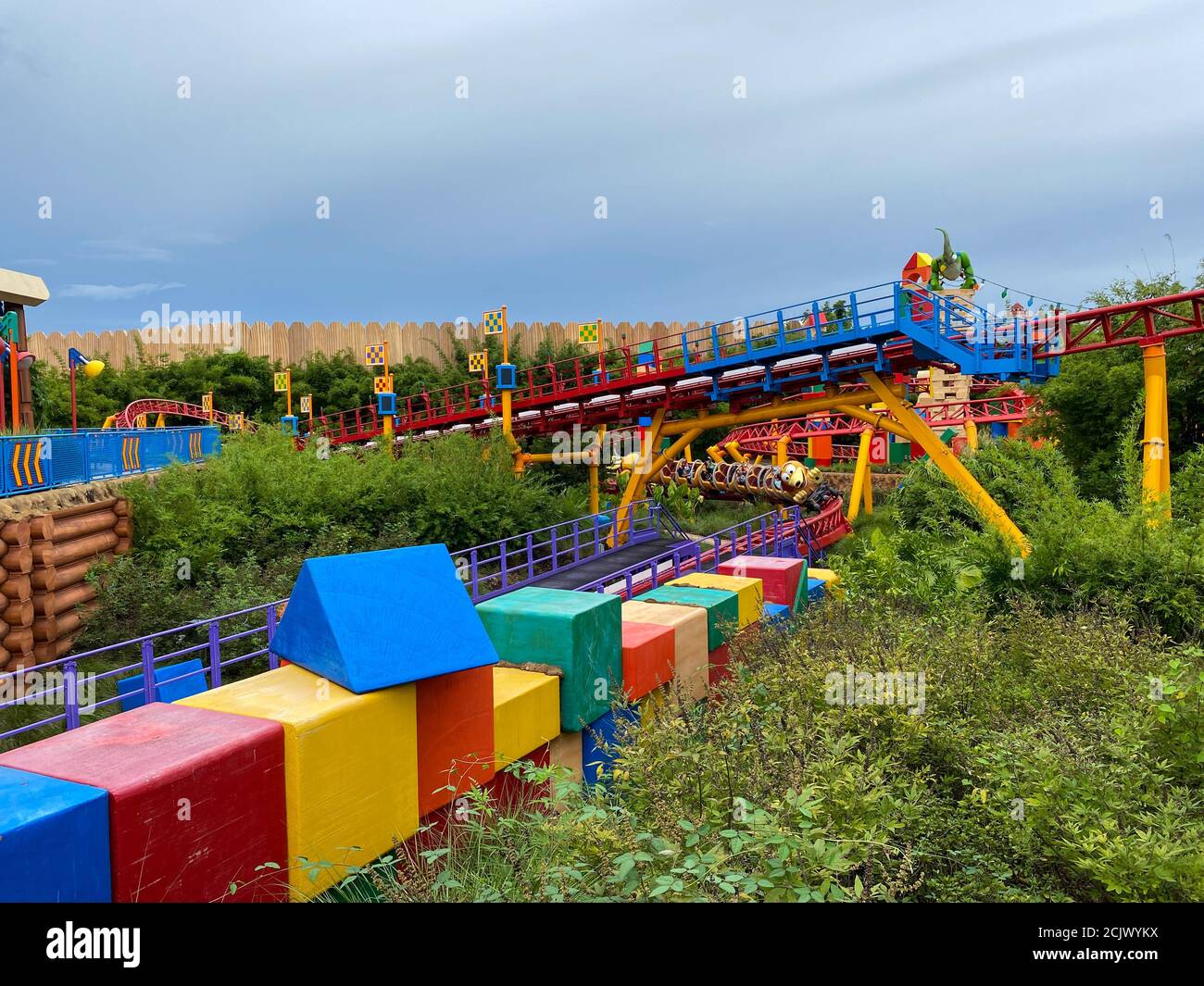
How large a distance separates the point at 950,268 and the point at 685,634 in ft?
49.4

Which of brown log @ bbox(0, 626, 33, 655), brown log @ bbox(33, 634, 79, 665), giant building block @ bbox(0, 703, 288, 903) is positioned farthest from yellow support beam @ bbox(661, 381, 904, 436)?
giant building block @ bbox(0, 703, 288, 903)

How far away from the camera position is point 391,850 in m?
4.75

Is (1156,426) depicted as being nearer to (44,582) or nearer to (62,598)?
(44,582)

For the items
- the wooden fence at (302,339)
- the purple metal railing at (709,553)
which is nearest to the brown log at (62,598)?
the purple metal railing at (709,553)

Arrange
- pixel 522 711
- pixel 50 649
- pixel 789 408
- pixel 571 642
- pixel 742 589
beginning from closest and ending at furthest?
pixel 522 711
pixel 571 642
pixel 742 589
pixel 50 649
pixel 789 408

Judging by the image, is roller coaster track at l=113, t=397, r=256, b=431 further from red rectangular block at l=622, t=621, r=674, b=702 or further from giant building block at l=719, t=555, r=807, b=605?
red rectangular block at l=622, t=621, r=674, b=702

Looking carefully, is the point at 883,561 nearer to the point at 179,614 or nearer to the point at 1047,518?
the point at 1047,518

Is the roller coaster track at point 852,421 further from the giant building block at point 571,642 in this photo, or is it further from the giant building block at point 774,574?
the giant building block at point 571,642

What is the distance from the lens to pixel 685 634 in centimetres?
838

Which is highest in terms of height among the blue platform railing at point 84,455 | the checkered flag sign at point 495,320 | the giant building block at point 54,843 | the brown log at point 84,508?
the checkered flag sign at point 495,320

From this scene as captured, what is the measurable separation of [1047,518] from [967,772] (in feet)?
16.9

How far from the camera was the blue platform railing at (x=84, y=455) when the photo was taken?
40.2 ft

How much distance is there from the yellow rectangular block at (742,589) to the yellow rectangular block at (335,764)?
5.48 meters

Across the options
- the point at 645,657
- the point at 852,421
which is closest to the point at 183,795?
the point at 645,657
